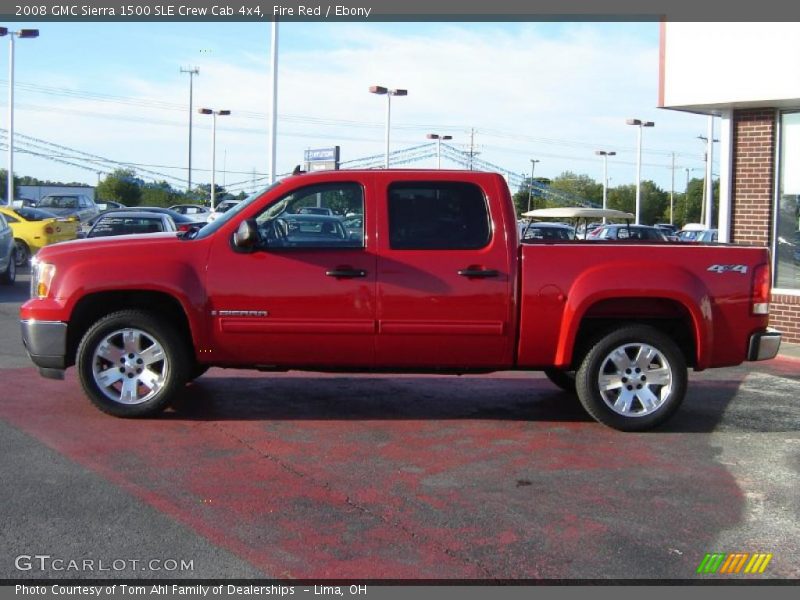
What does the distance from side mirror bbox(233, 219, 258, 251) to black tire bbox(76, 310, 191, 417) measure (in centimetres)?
91

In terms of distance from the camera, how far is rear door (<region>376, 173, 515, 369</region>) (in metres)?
7.08

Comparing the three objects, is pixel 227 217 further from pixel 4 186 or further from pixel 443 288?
pixel 4 186

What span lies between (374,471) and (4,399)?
12.4ft

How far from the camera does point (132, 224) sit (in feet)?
53.1

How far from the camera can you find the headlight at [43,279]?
7215 millimetres

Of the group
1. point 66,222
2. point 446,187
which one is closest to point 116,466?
point 446,187

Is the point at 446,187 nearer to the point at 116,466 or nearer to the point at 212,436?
the point at 212,436

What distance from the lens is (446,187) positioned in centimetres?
732

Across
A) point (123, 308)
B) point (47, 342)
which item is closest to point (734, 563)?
point (123, 308)

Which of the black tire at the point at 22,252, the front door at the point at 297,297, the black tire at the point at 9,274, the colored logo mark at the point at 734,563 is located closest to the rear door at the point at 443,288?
the front door at the point at 297,297

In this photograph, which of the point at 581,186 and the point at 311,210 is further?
the point at 581,186

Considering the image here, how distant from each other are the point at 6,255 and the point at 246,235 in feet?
42.2

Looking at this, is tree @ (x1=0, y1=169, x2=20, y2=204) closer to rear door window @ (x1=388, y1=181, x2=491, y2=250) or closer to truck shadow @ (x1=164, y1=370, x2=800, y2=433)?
truck shadow @ (x1=164, y1=370, x2=800, y2=433)

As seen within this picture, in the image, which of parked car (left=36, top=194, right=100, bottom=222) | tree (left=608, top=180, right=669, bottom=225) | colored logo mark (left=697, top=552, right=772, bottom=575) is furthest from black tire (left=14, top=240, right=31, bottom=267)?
tree (left=608, top=180, right=669, bottom=225)
